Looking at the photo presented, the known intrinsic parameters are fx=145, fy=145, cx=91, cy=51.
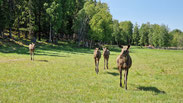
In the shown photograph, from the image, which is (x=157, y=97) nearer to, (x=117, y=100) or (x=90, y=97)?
(x=117, y=100)

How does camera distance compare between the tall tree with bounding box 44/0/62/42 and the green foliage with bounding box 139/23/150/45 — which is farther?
the green foliage with bounding box 139/23/150/45

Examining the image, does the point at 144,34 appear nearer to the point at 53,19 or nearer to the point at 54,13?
the point at 54,13

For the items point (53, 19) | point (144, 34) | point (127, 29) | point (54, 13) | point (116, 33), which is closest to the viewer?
point (53, 19)

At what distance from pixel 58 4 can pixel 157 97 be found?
144ft

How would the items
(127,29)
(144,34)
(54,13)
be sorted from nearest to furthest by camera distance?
(54,13) < (144,34) < (127,29)

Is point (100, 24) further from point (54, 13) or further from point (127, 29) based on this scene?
point (127, 29)

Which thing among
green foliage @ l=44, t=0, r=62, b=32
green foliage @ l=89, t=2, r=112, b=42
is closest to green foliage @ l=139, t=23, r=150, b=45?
green foliage @ l=89, t=2, r=112, b=42

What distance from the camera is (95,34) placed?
52906mm

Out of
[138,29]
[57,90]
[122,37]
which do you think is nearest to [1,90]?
[57,90]

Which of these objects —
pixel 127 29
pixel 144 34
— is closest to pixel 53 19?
pixel 144 34

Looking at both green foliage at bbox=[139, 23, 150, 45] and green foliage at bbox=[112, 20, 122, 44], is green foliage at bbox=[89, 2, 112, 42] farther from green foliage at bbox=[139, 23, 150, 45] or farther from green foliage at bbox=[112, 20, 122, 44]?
green foliage at bbox=[139, 23, 150, 45]

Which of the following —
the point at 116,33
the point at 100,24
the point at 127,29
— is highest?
the point at 127,29

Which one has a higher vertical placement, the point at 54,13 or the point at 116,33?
the point at 54,13

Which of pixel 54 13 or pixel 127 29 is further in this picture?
pixel 127 29
